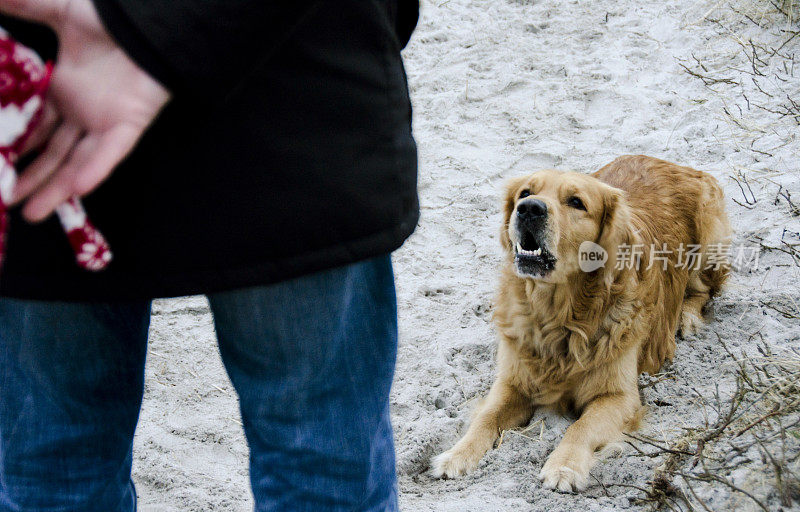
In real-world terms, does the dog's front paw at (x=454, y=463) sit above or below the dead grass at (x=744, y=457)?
below

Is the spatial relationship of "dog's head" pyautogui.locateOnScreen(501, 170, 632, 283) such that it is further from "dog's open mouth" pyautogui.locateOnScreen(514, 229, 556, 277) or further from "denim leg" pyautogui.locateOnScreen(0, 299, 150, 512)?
"denim leg" pyautogui.locateOnScreen(0, 299, 150, 512)

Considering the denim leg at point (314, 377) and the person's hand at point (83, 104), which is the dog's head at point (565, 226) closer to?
the denim leg at point (314, 377)

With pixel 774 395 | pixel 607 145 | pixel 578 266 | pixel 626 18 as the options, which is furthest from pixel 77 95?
pixel 626 18

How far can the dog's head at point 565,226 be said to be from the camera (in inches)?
108

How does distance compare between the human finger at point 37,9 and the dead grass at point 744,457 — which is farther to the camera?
the dead grass at point 744,457

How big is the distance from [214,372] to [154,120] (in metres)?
2.35

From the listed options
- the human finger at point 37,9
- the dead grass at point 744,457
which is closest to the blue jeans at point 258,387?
the human finger at point 37,9

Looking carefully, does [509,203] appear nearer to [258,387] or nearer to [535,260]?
[535,260]

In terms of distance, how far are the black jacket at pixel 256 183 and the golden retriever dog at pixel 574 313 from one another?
1.80 m

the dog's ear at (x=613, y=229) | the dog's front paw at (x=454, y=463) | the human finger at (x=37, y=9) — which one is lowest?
the dog's front paw at (x=454, y=463)

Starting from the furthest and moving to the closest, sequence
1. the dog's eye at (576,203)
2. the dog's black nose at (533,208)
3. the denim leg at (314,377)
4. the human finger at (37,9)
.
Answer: the dog's eye at (576,203) < the dog's black nose at (533,208) < the denim leg at (314,377) < the human finger at (37,9)

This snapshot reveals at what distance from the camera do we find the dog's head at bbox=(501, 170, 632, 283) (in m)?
2.74

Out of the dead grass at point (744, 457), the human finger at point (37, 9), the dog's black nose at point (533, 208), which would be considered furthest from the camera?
the dog's black nose at point (533, 208)

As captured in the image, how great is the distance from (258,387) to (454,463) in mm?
1613
